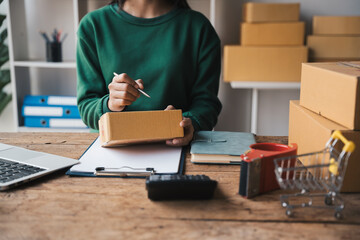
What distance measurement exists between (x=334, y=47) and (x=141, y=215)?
186 cm

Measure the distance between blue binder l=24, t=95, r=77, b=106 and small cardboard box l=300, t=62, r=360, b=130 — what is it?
5.31ft

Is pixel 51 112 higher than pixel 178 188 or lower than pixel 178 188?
lower

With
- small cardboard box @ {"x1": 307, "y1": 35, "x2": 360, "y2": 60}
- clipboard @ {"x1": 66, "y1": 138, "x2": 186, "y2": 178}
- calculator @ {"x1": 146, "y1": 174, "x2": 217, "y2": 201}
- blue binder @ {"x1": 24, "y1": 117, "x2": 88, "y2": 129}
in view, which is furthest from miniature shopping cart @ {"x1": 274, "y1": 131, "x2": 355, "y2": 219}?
blue binder @ {"x1": 24, "y1": 117, "x2": 88, "y2": 129}

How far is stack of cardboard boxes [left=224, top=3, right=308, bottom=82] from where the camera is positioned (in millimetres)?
2061

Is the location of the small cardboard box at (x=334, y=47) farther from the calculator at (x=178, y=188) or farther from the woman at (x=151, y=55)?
the calculator at (x=178, y=188)

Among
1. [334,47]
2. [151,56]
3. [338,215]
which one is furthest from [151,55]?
[334,47]

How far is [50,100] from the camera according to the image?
7.51ft

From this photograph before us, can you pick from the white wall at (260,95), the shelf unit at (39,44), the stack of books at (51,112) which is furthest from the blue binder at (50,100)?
the white wall at (260,95)

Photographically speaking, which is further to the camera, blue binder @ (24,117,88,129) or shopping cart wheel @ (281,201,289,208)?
blue binder @ (24,117,88,129)

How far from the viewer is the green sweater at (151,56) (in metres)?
1.43

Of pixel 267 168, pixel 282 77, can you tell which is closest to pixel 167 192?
pixel 267 168

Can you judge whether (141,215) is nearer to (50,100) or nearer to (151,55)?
(151,55)

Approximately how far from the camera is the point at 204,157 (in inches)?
35.6

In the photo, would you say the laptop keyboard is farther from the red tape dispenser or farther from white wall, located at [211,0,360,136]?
white wall, located at [211,0,360,136]
